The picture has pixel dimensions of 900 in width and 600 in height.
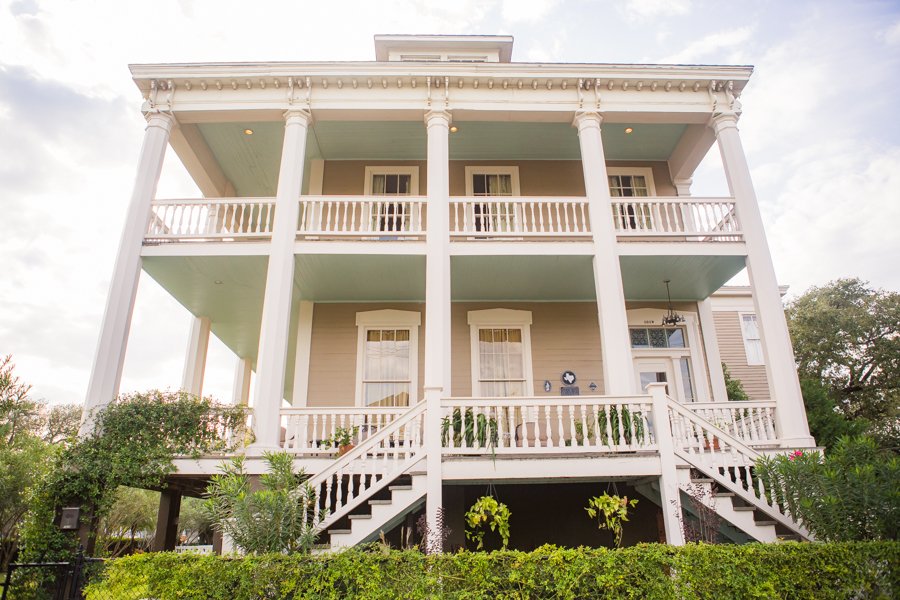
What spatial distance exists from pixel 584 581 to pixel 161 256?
7933 millimetres

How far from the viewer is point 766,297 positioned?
26.5 feet

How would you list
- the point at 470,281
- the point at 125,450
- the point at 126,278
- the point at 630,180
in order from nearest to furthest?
the point at 125,450, the point at 126,278, the point at 470,281, the point at 630,180

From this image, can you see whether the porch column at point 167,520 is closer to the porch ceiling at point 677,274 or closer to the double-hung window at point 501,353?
the double-hung window at point 501,353

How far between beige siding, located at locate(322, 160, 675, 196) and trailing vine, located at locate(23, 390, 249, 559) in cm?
567

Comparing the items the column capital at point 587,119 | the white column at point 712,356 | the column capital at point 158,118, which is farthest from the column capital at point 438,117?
the white column at point 712,356

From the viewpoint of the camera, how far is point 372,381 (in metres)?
10.1

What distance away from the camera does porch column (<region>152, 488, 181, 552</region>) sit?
9.04 meters

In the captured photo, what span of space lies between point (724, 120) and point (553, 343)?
5.24 metres

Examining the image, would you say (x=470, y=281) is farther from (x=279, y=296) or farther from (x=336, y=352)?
Answer: (x=279, y=296)

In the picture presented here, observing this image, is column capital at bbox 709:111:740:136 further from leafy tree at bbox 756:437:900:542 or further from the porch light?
leafy tree at bbox 756:437:900:542

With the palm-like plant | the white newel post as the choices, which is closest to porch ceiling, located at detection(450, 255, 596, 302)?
the white newel post

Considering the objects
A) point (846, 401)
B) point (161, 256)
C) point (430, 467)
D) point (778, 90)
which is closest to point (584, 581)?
point (430, 467)

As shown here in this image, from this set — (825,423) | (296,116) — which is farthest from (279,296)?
(825,423)

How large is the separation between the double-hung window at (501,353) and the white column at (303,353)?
3.34 m
